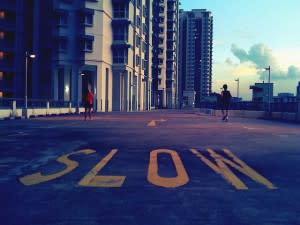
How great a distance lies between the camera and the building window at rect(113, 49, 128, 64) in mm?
60500

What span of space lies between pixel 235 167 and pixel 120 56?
182 feet

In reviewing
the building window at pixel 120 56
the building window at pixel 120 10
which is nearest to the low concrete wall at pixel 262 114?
the building window at pixel 120 56

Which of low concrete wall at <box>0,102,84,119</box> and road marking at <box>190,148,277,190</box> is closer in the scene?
road marking at <box>190,148,277,190</box>

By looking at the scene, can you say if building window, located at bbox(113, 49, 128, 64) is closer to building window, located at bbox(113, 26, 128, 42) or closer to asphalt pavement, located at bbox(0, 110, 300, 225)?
building window, located at bbox(113, 26, 128, 42)

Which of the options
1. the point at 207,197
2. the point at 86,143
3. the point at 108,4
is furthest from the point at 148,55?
the point at 207,197

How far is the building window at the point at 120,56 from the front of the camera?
60.5m

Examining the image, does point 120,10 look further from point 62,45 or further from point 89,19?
point 62,45

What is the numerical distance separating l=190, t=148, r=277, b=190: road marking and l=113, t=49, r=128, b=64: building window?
2099 inches

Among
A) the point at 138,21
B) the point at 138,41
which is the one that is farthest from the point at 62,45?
the point at 138,21

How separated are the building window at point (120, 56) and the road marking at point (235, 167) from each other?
175ft

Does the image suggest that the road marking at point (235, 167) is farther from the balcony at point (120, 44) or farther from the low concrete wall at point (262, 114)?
the balcony at point (120, 44)

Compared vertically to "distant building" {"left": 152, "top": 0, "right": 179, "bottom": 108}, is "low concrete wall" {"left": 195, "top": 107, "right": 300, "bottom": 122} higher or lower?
lower

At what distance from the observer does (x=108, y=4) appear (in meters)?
59.5

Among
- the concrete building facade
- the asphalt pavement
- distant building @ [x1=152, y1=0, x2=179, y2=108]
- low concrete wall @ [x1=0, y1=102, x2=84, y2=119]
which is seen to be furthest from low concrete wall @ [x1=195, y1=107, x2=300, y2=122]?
distant building @ [x1=152, y1=0, x2=179, y2=108]
